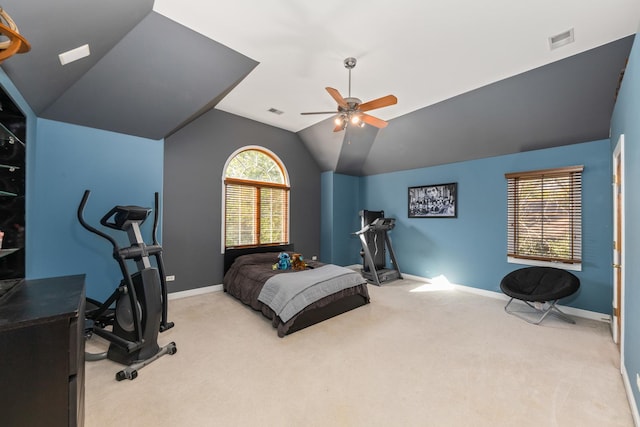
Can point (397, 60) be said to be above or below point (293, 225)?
above

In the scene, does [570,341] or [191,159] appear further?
[191,159]

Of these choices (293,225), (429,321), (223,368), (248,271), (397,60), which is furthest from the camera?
(293,225)

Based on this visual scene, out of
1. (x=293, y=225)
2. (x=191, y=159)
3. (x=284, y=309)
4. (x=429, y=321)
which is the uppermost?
(x=191, y=159)

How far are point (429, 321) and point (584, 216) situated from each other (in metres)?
2.67

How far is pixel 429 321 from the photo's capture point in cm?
352

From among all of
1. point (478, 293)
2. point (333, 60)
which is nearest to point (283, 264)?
point (333, 60)

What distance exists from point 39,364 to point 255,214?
13.8 ft

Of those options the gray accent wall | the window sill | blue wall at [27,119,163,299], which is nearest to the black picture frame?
the window sill

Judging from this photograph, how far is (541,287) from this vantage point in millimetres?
3730

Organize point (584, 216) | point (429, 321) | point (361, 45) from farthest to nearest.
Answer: point (584, 216) < point (429, 321) < point (361, 45)

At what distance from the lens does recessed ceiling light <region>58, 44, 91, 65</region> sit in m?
2.25

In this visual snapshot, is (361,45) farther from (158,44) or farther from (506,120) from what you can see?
(506,120)

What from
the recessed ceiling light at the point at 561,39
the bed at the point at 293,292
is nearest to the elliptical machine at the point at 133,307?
the bed at the point at 293,292

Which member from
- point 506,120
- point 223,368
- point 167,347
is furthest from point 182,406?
point 506,120
